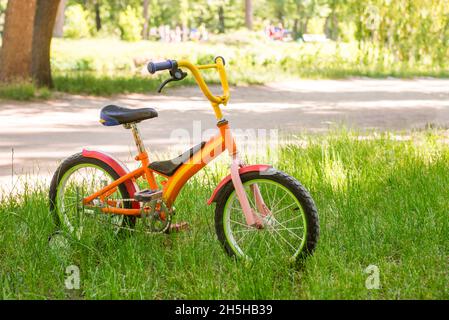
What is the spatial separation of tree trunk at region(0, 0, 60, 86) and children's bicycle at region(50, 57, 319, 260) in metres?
8.77

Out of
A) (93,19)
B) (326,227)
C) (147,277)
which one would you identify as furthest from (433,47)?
(93,19)

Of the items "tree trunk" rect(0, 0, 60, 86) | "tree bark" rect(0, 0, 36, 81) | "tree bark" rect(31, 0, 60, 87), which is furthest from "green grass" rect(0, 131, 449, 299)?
"tree bark" rect(0, 0, 36, 81)

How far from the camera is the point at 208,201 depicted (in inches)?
165

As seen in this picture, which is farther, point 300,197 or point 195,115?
point 195,115

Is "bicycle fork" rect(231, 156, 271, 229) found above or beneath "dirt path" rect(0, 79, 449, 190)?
above

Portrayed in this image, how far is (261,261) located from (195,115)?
7.69 m

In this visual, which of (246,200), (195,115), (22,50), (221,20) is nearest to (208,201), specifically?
(246,200)

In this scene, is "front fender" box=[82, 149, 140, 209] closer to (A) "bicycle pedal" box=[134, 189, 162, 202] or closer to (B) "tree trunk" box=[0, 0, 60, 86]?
(A) "bicycle pedal" box=[134, 189, 162, 202]

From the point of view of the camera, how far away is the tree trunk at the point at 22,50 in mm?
13242

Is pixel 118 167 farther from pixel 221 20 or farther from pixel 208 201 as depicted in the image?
pixel 221 20

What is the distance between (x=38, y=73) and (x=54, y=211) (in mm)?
8921

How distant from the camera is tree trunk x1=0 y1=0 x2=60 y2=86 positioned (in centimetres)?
1324

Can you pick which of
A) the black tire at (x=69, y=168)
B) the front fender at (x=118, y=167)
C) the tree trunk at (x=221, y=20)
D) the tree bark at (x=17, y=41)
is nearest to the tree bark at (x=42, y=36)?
the tree bark at (x=17, y=41)
